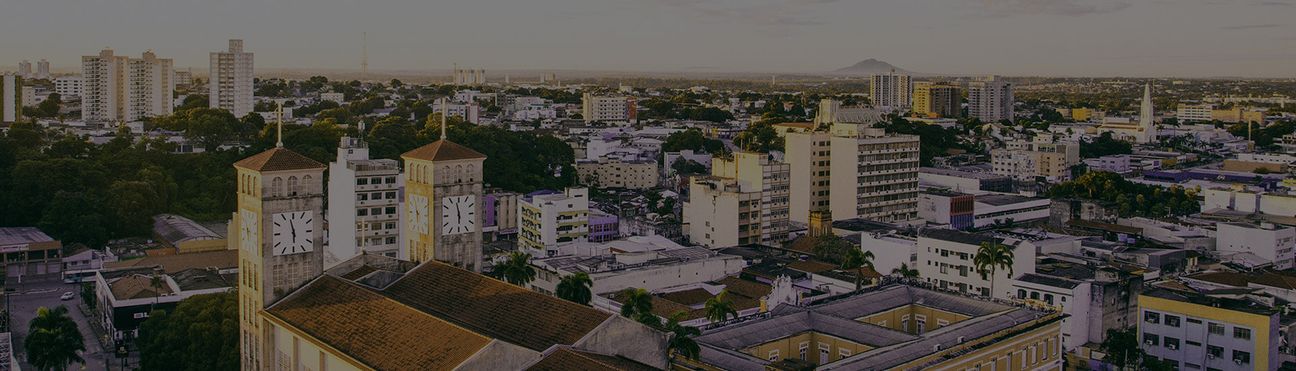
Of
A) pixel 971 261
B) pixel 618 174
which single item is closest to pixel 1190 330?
pixel 971 261

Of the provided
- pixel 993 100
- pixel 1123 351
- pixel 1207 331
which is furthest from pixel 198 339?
pixel 993 100

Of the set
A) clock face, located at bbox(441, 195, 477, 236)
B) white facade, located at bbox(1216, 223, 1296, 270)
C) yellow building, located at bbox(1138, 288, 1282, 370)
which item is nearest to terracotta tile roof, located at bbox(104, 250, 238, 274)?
clock face, located at bbox(441, 195, 477, 236)

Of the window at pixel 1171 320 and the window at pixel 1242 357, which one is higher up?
the window at pixel 1171 320

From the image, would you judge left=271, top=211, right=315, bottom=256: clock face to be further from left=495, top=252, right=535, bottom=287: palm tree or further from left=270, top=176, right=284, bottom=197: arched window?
left=495, top=252, right=535, bottom=287: palm tree

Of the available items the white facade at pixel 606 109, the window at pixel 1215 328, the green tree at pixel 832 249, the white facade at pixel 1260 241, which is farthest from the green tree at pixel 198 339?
the white facade at pixel 606 109

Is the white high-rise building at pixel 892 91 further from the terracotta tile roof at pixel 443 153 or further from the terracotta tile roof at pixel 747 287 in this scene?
the terracotta tile roof at pixel 443 153

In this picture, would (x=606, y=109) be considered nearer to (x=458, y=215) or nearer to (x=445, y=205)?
(x=458, y=215)
